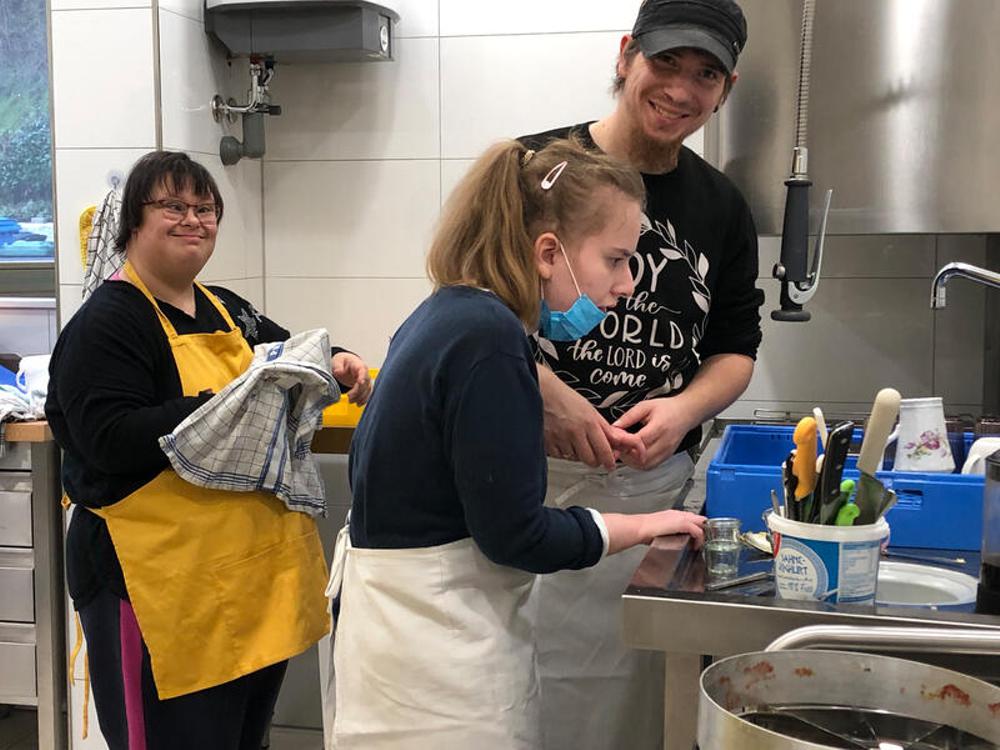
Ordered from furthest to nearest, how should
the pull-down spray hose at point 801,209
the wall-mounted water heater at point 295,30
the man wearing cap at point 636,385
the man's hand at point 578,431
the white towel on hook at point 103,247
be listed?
the wall-mounted water heater at point 295,30, the white towel on hook at point 103,247, the pull-down spray hose at point 801,209, the man wearing cap at point 636,385, the man's hand at point 578,431

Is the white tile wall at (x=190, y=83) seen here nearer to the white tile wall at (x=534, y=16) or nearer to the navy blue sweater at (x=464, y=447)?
the white tile wall at (x=534, y=16)

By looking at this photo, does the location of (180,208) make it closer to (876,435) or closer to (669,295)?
(669,295)

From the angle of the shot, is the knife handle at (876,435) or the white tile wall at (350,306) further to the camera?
the white tile wall at (350,306)

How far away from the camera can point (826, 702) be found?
0.82 meters

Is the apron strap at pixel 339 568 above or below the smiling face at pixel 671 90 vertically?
below

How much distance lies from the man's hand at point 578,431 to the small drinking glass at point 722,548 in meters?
0.33

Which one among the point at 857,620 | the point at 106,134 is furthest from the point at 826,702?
the point at 106,134

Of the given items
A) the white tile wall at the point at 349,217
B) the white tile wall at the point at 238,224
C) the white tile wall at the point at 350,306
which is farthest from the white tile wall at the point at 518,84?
the white tile wall at the point at 238,224

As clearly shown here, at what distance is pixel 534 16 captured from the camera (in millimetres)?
2629

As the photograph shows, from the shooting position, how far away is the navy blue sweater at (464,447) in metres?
1.19

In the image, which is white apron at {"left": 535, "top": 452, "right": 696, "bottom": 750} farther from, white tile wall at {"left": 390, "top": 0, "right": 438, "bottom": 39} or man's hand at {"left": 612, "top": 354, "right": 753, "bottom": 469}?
white tile wall at {"left": 390, "top": 0, "right": 438, "bottom": 39}

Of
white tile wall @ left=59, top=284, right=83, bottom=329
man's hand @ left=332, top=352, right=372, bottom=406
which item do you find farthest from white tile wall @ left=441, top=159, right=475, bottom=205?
white tile wall @ left=59, top=284, right=83, bottom=329

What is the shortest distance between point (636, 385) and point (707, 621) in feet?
2.18

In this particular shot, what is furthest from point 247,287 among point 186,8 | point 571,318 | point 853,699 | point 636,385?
point 853,699
